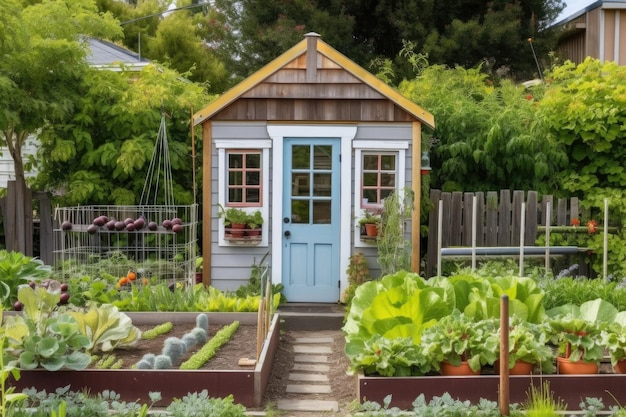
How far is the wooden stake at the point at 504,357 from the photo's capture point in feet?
17.1

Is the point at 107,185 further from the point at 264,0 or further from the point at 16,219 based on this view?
the point at 264,0

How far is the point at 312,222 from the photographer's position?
9.86 meters

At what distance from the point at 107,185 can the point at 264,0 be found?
7.42m

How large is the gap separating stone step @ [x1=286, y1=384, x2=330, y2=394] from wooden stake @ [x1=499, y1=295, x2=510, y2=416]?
1.65 metres

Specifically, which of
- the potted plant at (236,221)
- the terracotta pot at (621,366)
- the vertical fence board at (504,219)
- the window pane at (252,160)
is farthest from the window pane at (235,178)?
the terracotta pot at (621,366)

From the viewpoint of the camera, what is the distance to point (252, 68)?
17.5 m

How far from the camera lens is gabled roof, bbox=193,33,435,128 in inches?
380

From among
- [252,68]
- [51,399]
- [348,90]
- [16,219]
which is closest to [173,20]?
[252,68]

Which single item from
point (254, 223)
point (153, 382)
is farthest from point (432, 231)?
point (153, 382)

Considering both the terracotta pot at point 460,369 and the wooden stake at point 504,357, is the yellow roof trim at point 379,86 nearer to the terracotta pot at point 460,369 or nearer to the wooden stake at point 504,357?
the terracotta pot at point 460,369

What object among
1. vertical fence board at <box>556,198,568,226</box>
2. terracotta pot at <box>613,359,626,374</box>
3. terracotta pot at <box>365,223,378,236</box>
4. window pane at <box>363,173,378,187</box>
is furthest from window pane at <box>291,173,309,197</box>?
→ terracotta pot at <box>613,359,626,374</box>

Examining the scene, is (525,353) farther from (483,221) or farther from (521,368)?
(483,221)

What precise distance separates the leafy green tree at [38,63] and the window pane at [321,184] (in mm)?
3517

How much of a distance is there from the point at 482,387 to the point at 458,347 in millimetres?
321
